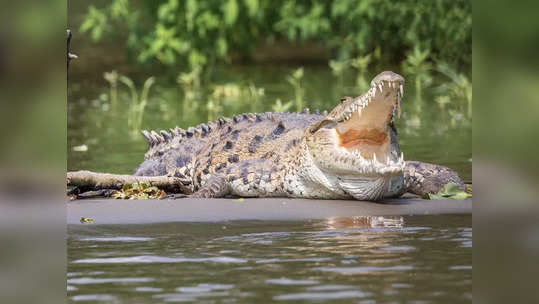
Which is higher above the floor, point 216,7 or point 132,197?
point 216,7

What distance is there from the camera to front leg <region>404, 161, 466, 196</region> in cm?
911

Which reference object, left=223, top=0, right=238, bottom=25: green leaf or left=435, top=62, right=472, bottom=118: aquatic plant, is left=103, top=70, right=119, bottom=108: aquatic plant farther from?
left=435, top=62, right=472, bottom=118: aquatic plant

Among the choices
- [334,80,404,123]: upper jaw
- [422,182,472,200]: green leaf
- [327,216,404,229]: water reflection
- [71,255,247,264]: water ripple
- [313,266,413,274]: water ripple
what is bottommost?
[313,266,413,274]: water ripple

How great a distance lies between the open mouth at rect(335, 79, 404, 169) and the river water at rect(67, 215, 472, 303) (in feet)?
2.17

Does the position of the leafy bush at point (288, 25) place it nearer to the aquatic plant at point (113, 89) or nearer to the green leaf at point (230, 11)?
the green leaf at point (230, 11)

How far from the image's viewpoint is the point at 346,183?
8.59 m

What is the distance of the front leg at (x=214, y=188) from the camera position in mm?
9102

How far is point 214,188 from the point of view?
9.16 metres

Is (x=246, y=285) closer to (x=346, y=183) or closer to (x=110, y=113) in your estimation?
(x=346, y=183)

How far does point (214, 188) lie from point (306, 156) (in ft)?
2.78

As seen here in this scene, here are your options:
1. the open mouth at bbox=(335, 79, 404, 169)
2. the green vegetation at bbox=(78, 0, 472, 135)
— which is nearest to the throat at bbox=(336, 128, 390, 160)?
the open mouth at bbox=(335, 79, 404, 169)

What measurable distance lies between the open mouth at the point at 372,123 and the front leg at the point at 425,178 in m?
0.80
